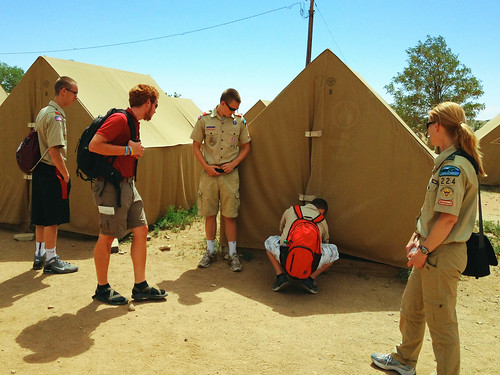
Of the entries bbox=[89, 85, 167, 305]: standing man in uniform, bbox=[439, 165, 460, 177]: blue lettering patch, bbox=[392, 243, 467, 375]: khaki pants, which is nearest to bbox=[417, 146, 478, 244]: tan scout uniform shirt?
bbox=[439, 165, 460, 177]: blue lettering patch

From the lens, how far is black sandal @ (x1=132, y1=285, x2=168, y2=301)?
396 centimetres

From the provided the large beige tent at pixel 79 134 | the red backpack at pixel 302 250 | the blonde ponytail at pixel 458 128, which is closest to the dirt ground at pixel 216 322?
the red backpack at pixel 302 250

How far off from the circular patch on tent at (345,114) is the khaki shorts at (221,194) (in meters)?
1.41

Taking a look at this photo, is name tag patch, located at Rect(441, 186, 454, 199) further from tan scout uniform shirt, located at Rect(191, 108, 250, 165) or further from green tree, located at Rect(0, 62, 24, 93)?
green tree, located at Rect(0, 62, 24, 93)

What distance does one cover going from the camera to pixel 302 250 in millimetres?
4109

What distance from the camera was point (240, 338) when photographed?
3.41 m

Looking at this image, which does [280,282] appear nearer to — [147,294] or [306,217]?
[306,217]

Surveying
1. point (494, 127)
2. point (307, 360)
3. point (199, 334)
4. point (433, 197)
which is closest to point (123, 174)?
point (199, 334)

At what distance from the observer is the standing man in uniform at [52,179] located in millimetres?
4266

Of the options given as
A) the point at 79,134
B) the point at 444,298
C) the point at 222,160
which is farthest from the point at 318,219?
the point at 79,134

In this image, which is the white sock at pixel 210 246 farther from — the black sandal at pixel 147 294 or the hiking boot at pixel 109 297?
the hiking boot at pixel 109 297

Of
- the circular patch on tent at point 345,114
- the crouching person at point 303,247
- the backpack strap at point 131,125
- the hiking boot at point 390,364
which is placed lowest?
the hiking boot at point 390,364

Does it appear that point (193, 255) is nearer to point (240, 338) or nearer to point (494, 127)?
point (240, 338)

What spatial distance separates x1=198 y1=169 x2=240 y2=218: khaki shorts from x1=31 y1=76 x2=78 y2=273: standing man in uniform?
1579mm
